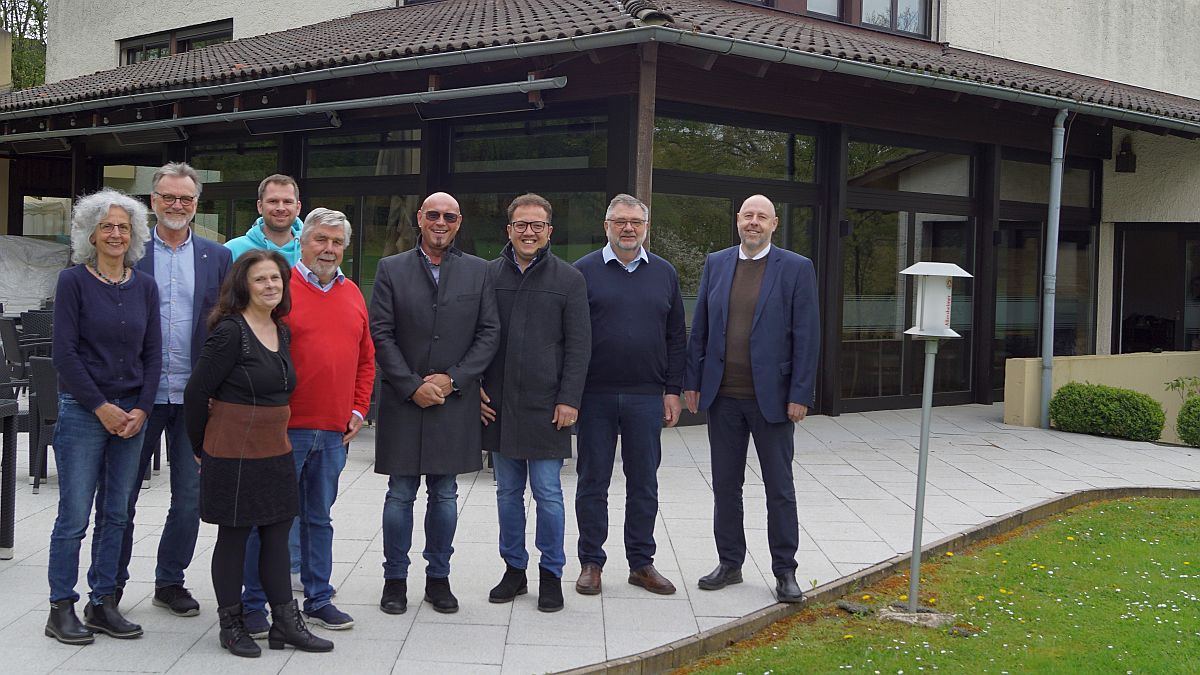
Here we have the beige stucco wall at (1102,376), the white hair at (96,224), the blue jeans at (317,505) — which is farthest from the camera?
the beige stucco wall at (1102,376)

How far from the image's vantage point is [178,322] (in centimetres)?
488

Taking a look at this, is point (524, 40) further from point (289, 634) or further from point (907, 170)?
point (289, 634)

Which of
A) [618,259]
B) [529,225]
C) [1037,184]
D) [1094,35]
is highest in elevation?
[1094,35]

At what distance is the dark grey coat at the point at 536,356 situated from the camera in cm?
521

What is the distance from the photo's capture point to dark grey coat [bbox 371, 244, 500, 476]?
5.02 m

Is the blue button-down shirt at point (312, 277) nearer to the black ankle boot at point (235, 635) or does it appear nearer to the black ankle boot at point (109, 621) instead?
the black ankle boot at point (235, 635)

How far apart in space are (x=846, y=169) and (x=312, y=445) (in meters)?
8.43

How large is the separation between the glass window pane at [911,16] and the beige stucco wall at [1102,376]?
14.5 ft


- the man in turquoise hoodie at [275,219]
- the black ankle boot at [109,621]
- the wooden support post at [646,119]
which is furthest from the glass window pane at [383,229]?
the black ankle boot at [109,621]

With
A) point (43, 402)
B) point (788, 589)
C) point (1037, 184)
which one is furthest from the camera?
point (1037, 184)

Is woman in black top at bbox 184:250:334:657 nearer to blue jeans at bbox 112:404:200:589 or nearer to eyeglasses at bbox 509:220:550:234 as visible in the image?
blue jeans at bbox 112:404:200:589

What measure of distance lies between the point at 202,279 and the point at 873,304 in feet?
29.7

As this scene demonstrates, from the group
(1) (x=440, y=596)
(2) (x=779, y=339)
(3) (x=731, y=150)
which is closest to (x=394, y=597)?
(1) (x=440, y=596)

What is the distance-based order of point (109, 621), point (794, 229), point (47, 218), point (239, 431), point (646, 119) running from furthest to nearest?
point (47, 218) < point (794, 229) < point (646, 119) < point (109, 621) < point (239, 431)
